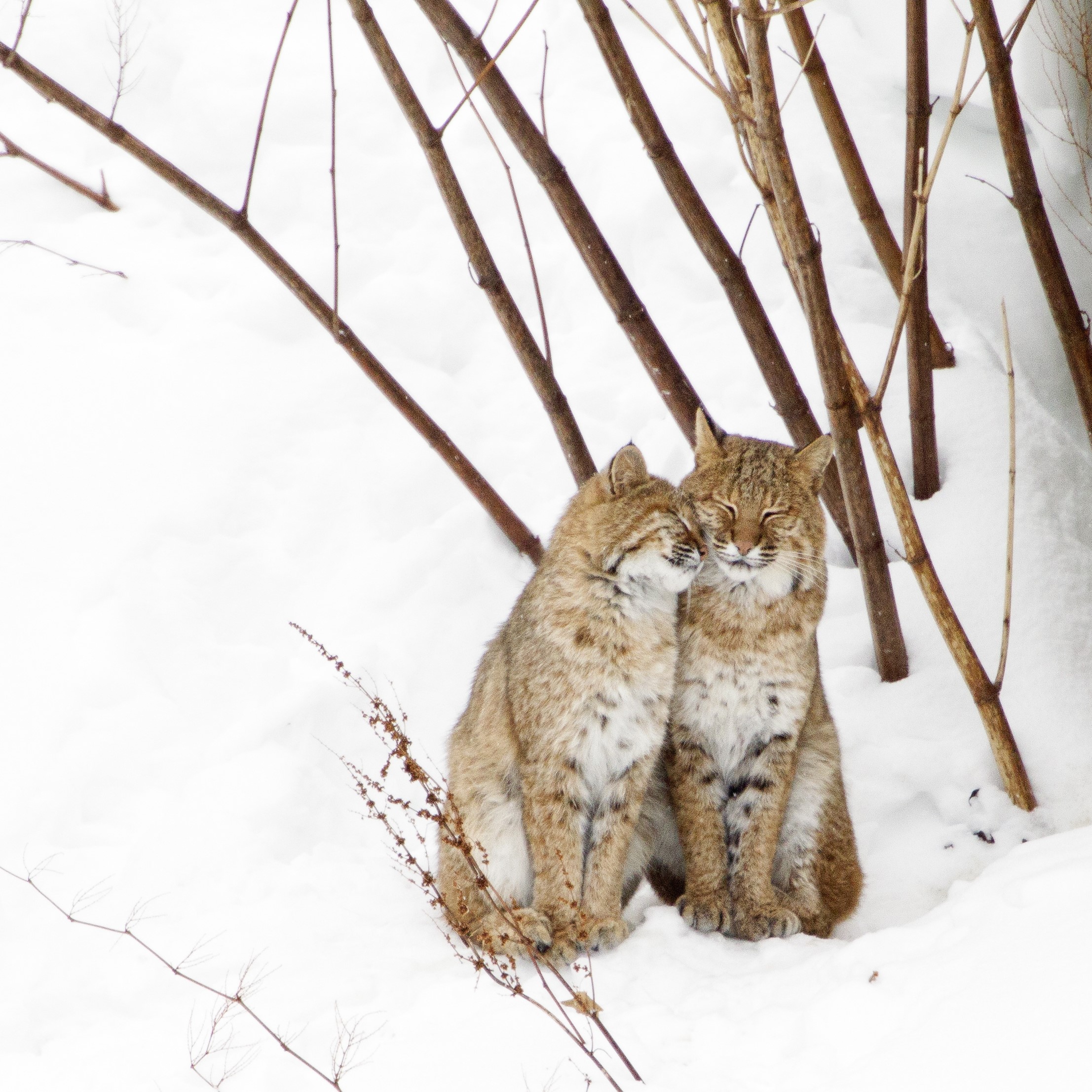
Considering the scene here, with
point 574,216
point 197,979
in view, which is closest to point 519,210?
point 574,216

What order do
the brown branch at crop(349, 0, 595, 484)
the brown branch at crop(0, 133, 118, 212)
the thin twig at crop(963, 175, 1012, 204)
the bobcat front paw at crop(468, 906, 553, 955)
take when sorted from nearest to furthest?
A: the bobcat front paw at crop(468, 906, 553, 955), the brown branch at crop(349, 0, 595, 484), the thin twig at crop(963, 175, 1012, 204), the brown branch at crop(0, 133, 118, 212)

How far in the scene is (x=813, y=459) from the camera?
11.7 ft

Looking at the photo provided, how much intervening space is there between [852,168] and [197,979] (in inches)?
155

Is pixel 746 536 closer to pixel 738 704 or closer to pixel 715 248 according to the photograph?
pixel 738 704

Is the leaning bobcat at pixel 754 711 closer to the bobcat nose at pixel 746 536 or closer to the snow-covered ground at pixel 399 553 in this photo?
the bobcat nose at pixel 746 536

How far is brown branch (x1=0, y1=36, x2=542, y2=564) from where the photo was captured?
337 cm

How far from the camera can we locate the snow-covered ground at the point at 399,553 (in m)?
2.72

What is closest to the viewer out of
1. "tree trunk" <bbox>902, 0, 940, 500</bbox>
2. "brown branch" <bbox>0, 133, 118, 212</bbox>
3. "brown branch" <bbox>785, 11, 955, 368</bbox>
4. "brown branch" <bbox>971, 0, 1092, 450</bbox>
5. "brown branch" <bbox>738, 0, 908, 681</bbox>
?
"brown branch" <bbox>738, 0, 908, 681</bbox>

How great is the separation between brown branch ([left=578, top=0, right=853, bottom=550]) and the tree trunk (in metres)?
0.51

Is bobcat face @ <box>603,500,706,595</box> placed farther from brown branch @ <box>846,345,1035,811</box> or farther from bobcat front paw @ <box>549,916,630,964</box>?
bobcat front paw @ <box>549,916,630,964</box>

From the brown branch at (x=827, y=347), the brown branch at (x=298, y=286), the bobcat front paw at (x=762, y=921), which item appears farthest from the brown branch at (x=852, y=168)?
the bobcat front paw at (x=762, y=921)

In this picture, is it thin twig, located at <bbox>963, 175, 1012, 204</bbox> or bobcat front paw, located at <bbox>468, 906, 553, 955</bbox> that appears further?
thin twig, located at <bbox>963, 175, 1012, 204</bbox>

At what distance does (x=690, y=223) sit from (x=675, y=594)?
1402 mm

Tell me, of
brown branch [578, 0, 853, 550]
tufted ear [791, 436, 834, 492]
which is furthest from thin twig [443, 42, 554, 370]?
tufted ear [791, 436, 834, 492]
